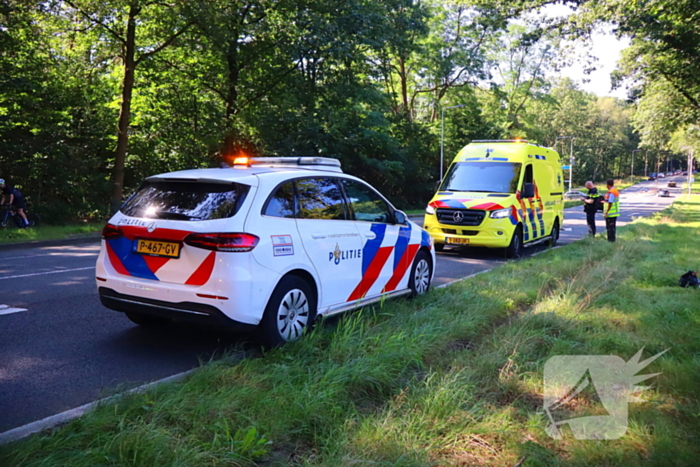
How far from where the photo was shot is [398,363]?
15.0ft

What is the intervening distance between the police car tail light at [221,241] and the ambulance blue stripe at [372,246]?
1.84 meters

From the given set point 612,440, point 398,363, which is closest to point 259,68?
point 398,363

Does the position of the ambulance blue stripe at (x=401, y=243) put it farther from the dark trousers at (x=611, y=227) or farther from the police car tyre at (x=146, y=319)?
the dark trousers at (x=611, y=227)

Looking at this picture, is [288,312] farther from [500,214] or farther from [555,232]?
[555,232]

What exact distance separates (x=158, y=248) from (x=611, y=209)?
12.7 metres

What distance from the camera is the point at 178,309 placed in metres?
4.80

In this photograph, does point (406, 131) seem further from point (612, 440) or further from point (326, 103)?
point (612, 440)

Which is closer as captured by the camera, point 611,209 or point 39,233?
point 611,209

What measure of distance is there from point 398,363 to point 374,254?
2.05m

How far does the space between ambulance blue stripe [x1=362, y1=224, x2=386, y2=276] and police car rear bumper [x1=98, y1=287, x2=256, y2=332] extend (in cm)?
186

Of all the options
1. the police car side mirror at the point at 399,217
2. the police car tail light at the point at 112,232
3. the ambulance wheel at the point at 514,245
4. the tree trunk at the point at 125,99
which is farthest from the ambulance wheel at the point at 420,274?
the tree trunk at the point at 125,99

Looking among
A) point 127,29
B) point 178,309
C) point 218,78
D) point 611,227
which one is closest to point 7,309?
point 178,309

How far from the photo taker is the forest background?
16406 mm

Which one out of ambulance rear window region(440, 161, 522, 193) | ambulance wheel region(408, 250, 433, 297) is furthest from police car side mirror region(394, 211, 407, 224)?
ambulance rear window region(440, 161, 522, 193)
